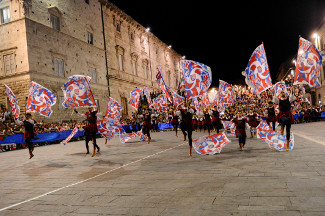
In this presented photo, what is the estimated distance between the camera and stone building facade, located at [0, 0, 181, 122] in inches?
931

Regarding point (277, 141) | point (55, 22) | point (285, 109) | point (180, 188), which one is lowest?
point (180, 188)

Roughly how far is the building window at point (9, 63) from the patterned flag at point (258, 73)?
73.5 ft

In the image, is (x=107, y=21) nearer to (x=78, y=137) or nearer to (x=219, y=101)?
(x=78, y=137)

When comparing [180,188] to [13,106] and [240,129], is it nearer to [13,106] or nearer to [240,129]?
[240,129]

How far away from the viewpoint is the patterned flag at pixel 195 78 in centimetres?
909

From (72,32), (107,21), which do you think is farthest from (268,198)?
(107,21)

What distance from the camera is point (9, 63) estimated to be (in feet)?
79.2

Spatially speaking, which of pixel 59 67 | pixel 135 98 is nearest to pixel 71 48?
pixel 59 67

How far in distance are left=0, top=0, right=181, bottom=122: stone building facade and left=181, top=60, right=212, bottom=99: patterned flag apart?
18243 millimetres

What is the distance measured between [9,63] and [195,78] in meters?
21.6

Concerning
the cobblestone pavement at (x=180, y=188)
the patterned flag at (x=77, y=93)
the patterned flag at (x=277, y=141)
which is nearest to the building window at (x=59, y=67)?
the patterned flag at (x=77, y=93)

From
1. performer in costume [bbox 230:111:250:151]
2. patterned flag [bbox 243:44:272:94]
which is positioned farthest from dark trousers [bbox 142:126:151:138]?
patterned flag [bbox 243:44:272:94]

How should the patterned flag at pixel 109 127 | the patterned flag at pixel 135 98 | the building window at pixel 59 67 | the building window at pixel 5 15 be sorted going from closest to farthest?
the patterned flag at pixel 109 127 < the patterned flag at pixel 135 98 < the building window at pixel 5 15 < the building window at pixel 59 67

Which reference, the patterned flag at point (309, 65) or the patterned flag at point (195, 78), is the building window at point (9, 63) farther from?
the patterned flag at point (309, 65)
